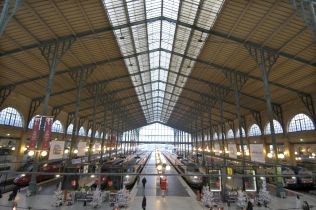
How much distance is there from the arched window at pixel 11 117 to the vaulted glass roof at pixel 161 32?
48.8ft

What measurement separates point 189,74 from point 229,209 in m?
18.8

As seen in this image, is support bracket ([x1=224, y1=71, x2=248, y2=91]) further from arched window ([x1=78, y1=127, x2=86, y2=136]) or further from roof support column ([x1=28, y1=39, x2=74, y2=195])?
arched window ([x1=78, y1=127, x2=86, y2=136])

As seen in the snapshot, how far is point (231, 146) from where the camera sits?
73.8ft

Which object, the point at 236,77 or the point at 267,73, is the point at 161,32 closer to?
the point at 236,77

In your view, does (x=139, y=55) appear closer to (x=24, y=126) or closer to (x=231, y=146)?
(x=231, y=146)

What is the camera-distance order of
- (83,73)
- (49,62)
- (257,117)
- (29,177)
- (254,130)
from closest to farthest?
(49,62), (29,177), (83,73), (257,117), (254,130)

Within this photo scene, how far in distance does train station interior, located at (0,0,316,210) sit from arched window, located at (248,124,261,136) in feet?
4.25

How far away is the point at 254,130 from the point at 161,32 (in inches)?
911

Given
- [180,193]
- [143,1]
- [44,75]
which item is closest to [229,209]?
[180,193]

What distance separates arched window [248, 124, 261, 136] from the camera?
114 ft

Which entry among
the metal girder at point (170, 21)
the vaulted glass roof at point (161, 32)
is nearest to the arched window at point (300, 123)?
the metal girder at point (170, 21)

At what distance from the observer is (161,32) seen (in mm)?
→ 23469

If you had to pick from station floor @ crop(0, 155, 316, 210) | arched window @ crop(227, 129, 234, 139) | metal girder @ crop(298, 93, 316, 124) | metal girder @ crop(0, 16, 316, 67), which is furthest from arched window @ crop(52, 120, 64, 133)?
metal girder @ crop(298, 93, 316, 124)

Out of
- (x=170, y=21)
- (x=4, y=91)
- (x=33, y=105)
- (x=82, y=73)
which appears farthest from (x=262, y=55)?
(x=33, y=105)
